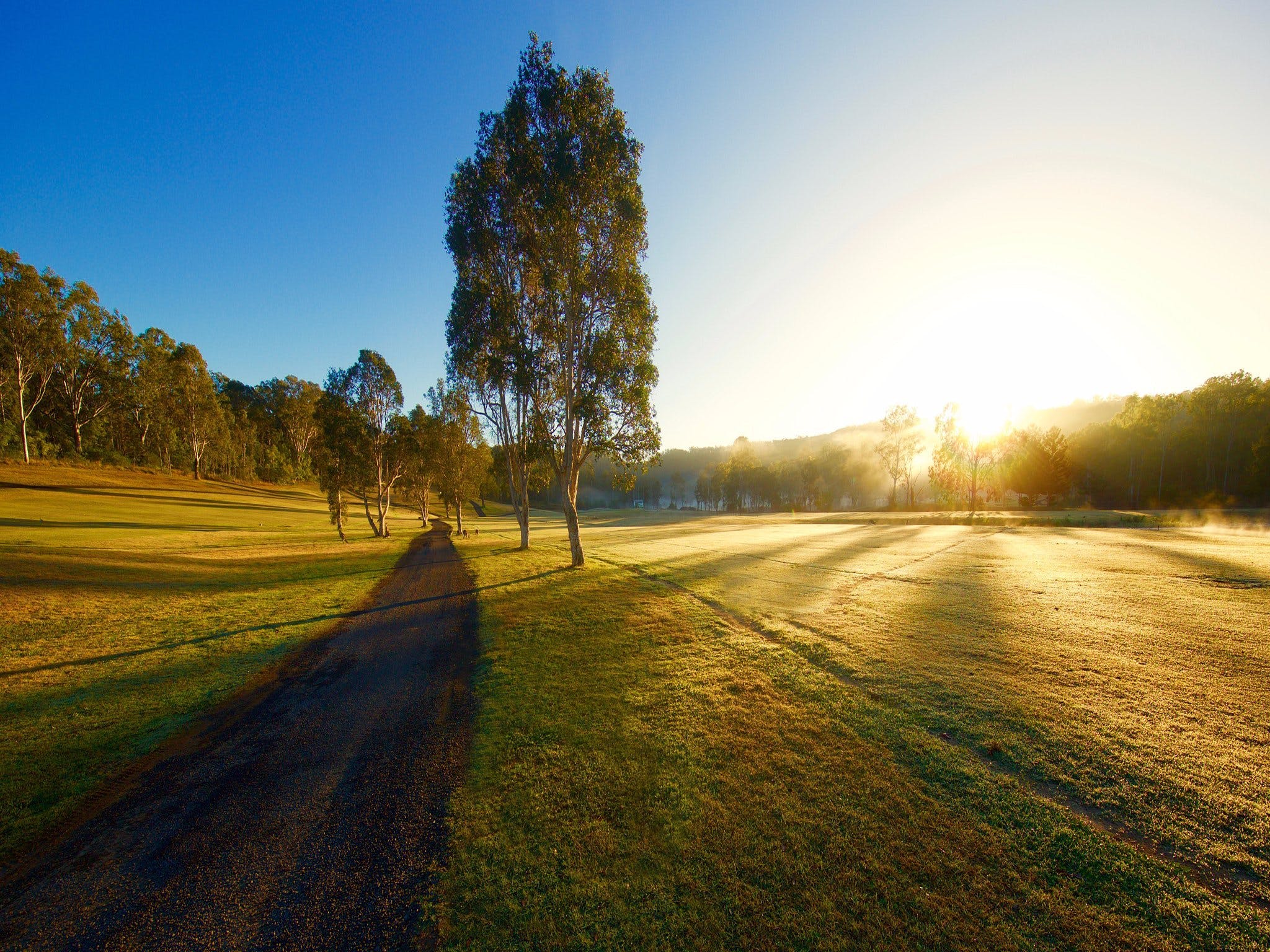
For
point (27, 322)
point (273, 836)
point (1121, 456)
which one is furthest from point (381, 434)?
point (1121, 456)

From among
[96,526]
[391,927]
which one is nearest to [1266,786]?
[391,927]

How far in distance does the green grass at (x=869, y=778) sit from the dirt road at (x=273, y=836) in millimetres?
567

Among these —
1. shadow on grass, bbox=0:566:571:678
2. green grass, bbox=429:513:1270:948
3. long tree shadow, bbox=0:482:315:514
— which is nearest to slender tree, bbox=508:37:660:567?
shadow on grass, bbox=0:566:571:678

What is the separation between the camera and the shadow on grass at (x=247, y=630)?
916cm

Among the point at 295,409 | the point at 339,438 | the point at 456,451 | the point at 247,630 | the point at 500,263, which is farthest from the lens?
the point at 295,409

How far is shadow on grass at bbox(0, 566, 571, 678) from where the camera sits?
9156 mm

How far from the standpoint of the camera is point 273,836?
4.72 meters

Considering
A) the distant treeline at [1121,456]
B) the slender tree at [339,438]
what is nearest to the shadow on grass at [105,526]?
the slender tree at [339,438]

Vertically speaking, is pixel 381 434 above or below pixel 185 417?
below

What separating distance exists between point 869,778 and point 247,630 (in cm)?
1504

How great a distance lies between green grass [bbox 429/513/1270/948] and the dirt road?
0.57 metres

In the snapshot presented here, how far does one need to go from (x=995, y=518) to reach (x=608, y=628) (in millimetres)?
49497

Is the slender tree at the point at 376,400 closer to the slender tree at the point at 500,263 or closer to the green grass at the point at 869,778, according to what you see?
the slender tree at the point at 500,263

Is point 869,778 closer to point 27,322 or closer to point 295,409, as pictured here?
point 27,322
